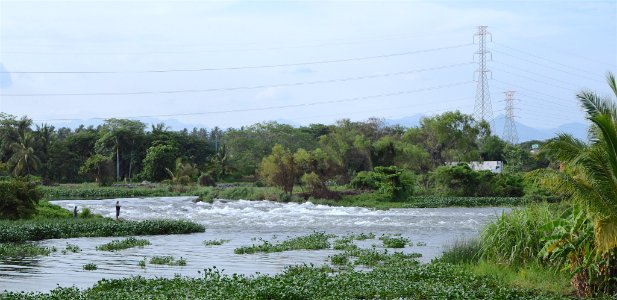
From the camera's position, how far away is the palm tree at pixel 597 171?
13539 millimetres

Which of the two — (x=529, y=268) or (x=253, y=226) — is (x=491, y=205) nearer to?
(x=253, y=226)

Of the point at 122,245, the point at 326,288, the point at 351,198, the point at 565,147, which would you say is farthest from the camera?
the point at 351,198

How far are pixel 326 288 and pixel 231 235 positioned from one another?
65.9 feet

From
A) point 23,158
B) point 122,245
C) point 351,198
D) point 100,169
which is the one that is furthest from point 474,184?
point 23,158

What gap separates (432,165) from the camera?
3194 inches

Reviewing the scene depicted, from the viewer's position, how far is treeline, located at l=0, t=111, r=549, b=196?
63219 mm

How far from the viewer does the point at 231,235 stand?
3544 cm

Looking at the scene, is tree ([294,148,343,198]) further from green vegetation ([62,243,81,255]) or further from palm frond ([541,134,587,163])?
palm frond ([541,134,587,163])

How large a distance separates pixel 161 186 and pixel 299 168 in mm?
24649

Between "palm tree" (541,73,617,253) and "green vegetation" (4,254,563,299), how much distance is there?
179 cm

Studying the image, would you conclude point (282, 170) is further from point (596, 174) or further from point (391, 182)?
point (596, 174)

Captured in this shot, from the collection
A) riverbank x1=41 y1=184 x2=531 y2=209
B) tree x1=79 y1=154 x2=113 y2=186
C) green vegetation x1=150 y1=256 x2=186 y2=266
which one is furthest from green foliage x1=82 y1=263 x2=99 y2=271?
tree x1=79 y1=154 x2=113 y2=186

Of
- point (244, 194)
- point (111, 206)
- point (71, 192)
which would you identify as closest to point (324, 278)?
point (111, 206)

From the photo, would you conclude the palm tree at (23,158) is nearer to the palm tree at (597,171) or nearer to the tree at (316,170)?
the tree at (316,170)
